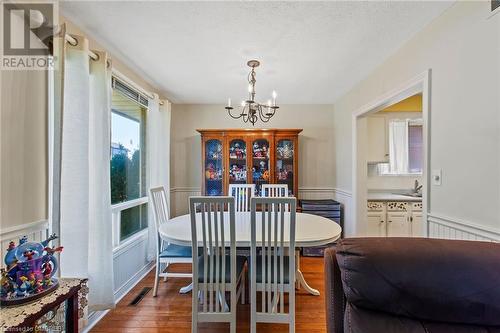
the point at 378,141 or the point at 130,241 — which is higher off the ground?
the point at 378,141

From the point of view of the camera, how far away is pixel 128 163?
281 centimetres

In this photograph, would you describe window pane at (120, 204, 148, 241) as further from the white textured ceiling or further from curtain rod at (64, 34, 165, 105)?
the white textured ceiling

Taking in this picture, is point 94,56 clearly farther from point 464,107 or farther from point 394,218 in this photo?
point 394,218

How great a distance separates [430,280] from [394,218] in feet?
9.21

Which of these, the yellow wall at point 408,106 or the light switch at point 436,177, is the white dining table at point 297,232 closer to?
the light switch at point 436,177

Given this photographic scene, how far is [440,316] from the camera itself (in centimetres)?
80

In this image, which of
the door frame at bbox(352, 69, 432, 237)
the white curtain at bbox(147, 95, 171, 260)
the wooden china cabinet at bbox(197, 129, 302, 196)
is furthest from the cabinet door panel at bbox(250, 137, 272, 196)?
the white curtain at bbox(147, 95, 171, 260)

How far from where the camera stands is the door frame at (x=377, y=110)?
1820 millimetres

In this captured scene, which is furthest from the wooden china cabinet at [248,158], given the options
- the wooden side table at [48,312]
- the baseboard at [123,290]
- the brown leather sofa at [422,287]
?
the brown leather sofa at [422,287]

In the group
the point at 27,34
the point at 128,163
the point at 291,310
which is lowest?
the point at 291,310

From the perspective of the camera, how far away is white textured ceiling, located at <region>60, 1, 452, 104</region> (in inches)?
62.6

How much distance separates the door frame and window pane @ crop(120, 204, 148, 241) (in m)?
2.81

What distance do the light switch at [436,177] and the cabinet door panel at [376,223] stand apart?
1.60 m

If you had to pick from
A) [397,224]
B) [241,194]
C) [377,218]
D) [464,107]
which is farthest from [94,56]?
[397,224]
